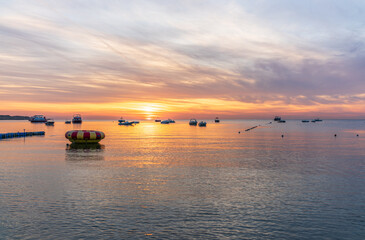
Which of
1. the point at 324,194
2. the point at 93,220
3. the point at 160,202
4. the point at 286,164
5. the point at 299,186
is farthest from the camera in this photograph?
the point at 286,164

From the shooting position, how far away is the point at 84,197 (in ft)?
64.3

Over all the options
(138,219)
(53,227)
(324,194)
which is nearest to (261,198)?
(324,194)

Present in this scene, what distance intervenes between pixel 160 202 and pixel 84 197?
5008mm

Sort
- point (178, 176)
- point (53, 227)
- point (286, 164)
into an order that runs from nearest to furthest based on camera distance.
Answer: point (53, 227), point (178, 176), point (286, 164)

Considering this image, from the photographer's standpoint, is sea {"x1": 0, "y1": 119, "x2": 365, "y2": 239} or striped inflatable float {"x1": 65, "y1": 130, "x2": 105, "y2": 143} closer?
sea {"x1": 0, "y1": 119, "x2": 365, "y2": 239}

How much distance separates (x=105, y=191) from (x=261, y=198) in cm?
1057

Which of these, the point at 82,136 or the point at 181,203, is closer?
the point at 181,203

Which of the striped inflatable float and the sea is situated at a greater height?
the striped inflatable float

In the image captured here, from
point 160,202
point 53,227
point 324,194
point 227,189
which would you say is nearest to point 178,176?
point 227,189

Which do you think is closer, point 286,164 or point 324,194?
point 324,194

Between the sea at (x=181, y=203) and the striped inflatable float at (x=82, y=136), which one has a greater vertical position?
the striped inflatable float at (x=82, y=136)

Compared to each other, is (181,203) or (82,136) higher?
(82,136)

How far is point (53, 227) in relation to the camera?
47.1ft

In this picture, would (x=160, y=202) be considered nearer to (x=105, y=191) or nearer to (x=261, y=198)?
(x=105, y=191)
